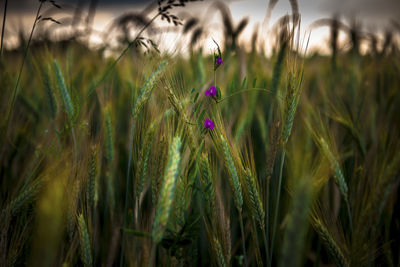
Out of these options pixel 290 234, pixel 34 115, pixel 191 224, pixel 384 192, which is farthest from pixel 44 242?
pixel 34 115

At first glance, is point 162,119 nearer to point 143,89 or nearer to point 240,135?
point 143,89

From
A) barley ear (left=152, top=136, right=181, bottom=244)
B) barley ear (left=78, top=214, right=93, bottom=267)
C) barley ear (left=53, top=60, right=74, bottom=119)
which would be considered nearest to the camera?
barley ear (left=152, top=136, right=181, bottom=244)

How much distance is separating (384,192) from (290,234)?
476 mm

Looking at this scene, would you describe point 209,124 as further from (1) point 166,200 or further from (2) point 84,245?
(2) point 84,245

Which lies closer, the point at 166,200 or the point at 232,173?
the point at 166,200

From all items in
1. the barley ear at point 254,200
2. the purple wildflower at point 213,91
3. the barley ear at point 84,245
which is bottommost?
the barley ear at point 84,245

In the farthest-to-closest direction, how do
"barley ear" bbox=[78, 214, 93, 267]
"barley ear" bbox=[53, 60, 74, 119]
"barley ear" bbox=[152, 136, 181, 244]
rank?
"barley ear" bbox=[53, 60, 74, 119], "barley ear" bbox=[78, 214, 93, 267], "barley ear" bbox=[152, 136, 181, 244]

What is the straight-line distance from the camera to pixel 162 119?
84 centimetres

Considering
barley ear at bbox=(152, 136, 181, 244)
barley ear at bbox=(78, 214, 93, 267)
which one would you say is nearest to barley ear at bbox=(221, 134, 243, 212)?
barley ear at bbox=(152, 136, 181, 244)

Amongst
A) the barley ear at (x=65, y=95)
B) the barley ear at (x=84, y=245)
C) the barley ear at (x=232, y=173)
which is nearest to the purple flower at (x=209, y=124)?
the barley ear at (x=232, y=173)

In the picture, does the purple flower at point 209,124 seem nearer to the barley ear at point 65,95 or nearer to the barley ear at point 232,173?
the barley ear at point 232,173

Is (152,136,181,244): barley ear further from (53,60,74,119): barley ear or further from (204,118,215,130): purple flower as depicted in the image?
(53,60,74,119): barley ear

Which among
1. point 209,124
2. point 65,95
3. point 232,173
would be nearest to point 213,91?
point 209,124

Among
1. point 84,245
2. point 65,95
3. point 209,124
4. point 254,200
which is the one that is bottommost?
point 84,245
